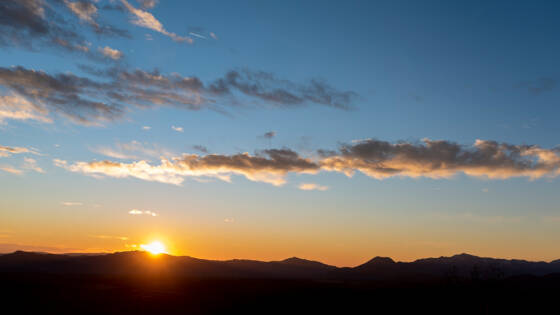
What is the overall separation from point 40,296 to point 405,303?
3110 inches

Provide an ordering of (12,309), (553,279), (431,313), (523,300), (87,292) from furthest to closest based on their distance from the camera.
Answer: (553,279) < (523,300) < (87,292) < (431,313) < (12,309)

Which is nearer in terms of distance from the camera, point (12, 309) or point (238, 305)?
point (12, 309)

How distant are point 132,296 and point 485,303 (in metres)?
74.6

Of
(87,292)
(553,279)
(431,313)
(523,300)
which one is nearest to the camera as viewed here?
(431,313)

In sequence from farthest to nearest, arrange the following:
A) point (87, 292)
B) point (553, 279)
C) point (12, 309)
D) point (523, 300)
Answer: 1. point (553, 279)
2. point (523, 300)
3. point (87, 292)
4. point (12, 309)

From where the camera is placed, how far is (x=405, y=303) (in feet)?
339

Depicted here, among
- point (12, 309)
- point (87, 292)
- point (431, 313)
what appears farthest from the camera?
point (87, 292)

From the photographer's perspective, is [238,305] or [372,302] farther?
[372,302]

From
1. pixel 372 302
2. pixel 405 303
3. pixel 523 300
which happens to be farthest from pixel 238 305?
pixel 523 300

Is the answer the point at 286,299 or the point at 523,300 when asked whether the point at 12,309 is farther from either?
the point at 523,300

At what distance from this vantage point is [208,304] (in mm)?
95375

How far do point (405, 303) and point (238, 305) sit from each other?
38401 mm

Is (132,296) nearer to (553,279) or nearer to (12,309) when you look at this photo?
(12,309)

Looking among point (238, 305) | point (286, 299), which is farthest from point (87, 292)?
point (286, 299)
